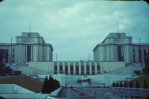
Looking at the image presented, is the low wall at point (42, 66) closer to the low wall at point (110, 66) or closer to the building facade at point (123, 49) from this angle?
the low wall at point (110, 66)

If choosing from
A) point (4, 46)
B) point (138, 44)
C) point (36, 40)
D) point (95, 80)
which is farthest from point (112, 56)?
point (4, 46)

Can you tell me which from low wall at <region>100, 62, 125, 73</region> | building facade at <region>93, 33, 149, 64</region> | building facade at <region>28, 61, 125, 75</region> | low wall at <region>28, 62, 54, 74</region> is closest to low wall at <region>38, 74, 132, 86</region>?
low wall at <region>28, 62, 54, 74</region>

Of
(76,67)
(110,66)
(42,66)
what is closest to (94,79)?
(110,66)

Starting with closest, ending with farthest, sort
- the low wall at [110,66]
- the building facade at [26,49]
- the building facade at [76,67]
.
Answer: the building facade at [76,67] → the low wall at [110,66] → the building facade at [26,49]

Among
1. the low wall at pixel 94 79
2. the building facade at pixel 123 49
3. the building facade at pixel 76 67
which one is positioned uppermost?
the building facade at pixel 123 49

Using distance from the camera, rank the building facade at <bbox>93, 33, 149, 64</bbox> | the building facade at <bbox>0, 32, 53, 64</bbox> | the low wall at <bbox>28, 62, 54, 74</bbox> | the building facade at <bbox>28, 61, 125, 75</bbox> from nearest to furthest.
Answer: the low wall at <bbox>28, 62, 54, 74</bbox> → the building facade at <bbox>28, 61, 125, 75</bbox> → the building facade at <bbox>0, 32, 53, 64</bbox> → the building facade at <bbox>93, 33, 149, 64</bbox>

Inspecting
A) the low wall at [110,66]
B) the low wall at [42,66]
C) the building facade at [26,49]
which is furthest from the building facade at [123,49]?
the building facade at [26,49]

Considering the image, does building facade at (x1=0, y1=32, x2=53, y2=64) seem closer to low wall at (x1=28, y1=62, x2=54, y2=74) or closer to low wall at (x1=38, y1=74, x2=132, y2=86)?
low wall at (x1=28, y1=62, x2=54, y2=74)

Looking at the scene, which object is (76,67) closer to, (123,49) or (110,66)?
(110,66)

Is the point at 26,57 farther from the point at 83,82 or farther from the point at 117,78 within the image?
the point at 117,78
